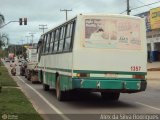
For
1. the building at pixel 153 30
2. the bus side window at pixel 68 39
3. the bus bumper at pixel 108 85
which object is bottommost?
A: the bus bumper at pixel 108 85

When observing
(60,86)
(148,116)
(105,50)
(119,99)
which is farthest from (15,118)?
(119,99)

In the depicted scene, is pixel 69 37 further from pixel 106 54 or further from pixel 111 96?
pixel 111 96

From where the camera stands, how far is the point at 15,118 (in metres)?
12.4

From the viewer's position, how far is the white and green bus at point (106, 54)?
54.1 feet

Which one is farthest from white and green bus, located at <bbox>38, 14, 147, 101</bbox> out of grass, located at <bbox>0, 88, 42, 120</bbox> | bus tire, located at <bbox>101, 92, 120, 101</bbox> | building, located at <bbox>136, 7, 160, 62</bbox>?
building, located at <bbox>136, 7, 160, 62</bbox>

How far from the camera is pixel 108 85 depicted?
16469 mm

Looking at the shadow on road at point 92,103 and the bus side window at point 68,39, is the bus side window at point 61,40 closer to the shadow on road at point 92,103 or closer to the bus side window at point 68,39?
the bus side window at point 68,39

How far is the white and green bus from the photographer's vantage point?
16.5 meters

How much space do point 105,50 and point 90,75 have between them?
3.47ft

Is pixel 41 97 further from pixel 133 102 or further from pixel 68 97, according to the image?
pixel 133 102

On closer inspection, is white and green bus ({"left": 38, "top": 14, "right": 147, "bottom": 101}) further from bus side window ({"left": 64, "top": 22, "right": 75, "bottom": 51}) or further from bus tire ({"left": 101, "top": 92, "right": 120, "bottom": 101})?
bus tire ({"left": 101, "top": 92, "right": 120, "bottom": 101})

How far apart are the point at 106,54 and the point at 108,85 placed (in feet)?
3.61

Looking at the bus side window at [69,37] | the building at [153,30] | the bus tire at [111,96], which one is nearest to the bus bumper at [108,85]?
the bus side window at [69,37]

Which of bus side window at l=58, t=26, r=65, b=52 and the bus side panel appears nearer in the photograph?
the bus side panel
